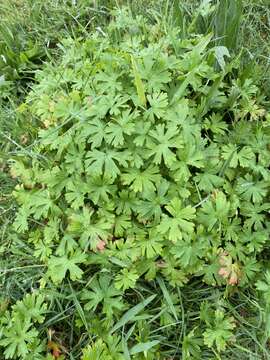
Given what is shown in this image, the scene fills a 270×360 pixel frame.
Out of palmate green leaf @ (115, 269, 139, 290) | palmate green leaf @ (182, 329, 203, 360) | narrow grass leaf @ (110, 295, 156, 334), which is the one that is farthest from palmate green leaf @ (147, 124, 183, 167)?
palmate green leaf @ (182, 329, 203, 360)

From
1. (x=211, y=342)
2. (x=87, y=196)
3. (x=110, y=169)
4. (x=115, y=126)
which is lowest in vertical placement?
(x=211, y=342)

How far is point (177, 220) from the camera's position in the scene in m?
2.06

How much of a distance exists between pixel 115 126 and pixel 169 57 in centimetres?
43

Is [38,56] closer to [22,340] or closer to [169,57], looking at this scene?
[169,57]

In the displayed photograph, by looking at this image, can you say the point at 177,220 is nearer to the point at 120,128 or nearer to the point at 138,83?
the point at 120,128

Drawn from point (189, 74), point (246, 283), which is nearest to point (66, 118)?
point (189, 74)

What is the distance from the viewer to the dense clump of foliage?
2.09 metres

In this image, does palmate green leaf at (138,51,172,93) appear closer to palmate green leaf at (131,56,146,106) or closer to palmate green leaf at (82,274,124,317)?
palmate green leaf at (131,56,146,106)

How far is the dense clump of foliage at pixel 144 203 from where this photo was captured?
209 cm

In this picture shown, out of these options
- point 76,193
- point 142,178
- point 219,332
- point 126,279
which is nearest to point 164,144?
point 142,178

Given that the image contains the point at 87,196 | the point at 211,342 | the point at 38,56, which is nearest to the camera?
the point at 211,342

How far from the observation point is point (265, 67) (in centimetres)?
258

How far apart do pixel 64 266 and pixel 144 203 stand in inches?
17.4

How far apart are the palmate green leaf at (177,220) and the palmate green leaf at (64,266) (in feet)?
1.23
